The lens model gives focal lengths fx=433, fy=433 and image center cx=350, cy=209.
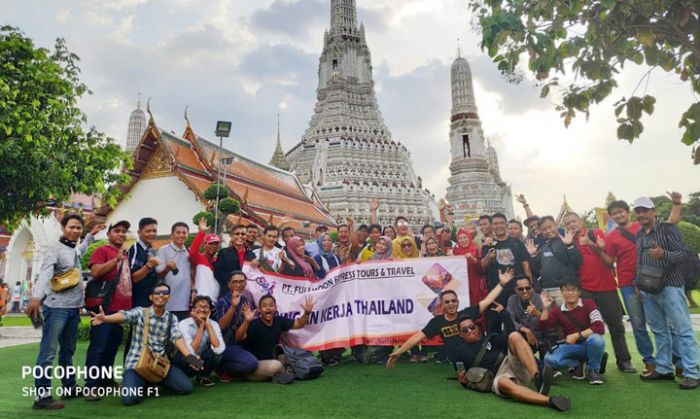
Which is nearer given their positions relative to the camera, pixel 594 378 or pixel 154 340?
pixel 154 340

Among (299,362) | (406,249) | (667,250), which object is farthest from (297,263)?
(667,250)

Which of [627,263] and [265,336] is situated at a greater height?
[627,263]

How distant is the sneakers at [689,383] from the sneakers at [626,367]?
34.1 inches

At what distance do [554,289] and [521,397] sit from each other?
1964mm

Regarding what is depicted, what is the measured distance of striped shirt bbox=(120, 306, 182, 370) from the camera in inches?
175

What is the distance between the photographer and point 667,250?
4.85 meters

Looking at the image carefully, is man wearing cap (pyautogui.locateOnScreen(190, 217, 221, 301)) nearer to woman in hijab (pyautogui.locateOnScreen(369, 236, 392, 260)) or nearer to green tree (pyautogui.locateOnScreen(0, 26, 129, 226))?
woman in hijab (pyautogui.locateOnScreen(369, 236, 392, 260))

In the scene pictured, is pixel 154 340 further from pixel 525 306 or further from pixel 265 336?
pixel 525 306


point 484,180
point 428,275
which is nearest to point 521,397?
point 428,275

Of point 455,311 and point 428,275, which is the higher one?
point 428,275

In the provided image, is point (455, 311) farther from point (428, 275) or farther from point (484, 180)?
point (484, 180)

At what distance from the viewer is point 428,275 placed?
625 centimetres

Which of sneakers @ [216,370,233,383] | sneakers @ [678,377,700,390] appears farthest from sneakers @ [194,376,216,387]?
sneakers @ [678,377,700,390]

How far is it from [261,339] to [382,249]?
2.37 meters
